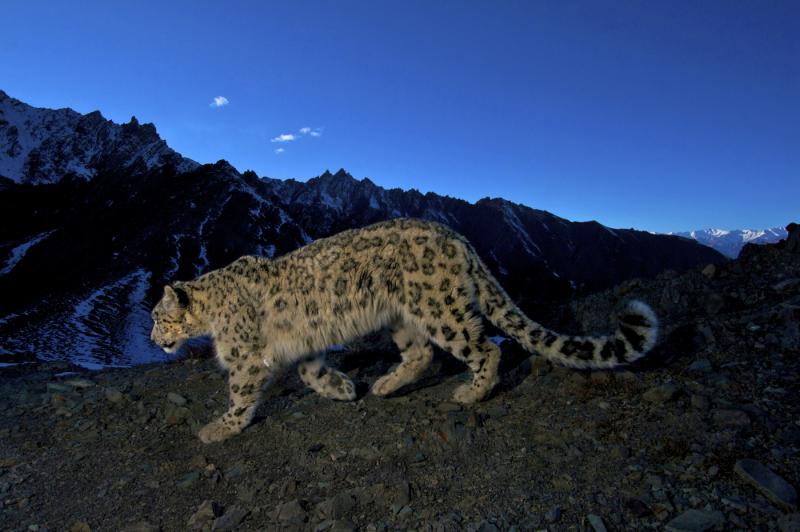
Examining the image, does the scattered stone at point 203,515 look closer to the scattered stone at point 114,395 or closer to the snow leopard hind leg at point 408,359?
the snow leopard hind leg at point 408,359

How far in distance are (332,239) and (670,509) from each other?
5025 millimetres

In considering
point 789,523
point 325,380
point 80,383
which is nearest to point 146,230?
point 80,383

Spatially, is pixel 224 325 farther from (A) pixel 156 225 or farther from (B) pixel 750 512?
(A) pixel 156 225

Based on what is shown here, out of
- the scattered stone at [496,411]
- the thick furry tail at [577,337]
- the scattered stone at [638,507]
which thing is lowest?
the scattered stone at [496,411]

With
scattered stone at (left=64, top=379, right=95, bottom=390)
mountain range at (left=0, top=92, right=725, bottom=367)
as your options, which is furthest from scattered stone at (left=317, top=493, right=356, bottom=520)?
mountain range at (left=0, top=92, right=725, bottom=367)

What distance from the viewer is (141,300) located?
2879 inches

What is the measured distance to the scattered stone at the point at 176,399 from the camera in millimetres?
7688

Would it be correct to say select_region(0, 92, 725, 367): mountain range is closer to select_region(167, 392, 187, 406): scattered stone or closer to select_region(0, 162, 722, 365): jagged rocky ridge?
select_region(0, 162, 722, 365): jagged rocky ridge

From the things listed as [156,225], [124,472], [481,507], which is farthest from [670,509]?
[156,225]

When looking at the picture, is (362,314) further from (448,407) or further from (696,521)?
(696,521)

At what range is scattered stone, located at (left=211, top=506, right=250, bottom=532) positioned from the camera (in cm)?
466

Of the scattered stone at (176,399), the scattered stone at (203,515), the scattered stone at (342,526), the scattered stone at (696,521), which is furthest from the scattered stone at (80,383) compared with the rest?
the scattered stone at (696,521)

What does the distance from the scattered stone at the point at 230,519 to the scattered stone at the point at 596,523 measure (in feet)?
10.3

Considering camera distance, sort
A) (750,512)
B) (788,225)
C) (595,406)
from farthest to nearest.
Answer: (788,225) → (595,406) → (750,512)
